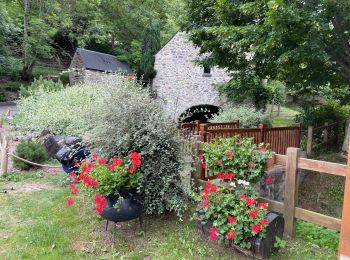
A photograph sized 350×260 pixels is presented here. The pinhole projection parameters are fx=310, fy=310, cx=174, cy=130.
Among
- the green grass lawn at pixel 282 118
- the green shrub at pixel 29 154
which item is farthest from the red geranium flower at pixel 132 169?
the green grass lawn at pixel 282 118

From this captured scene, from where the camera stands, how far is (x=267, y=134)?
8.05 metres

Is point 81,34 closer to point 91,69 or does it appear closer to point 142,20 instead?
point 142,20

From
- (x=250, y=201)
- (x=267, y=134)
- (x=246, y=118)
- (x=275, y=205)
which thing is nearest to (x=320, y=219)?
(x=275, y=205)

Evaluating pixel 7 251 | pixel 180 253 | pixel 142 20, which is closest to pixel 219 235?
pixel 180 253

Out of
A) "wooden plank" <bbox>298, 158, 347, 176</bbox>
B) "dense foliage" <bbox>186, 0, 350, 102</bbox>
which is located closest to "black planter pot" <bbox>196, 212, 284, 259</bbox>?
"wooden plank" <bbox>298, 158, 347, 176</bbox>

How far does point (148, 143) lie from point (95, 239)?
1.31m

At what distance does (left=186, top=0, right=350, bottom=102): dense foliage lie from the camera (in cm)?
638

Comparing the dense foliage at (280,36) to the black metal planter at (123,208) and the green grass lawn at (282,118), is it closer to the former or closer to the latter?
the black metal planter at (123,208)

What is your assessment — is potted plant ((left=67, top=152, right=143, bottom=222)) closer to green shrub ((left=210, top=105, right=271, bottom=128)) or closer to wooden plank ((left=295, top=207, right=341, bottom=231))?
wooden plank ((left=295, top=207, right=341, bottom=231))

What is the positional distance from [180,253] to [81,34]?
27.9 m

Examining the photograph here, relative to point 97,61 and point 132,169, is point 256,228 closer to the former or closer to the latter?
point 132,169

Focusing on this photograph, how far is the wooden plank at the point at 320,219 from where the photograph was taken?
3.27 metres

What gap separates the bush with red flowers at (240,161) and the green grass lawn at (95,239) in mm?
791

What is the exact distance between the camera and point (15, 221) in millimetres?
4270
